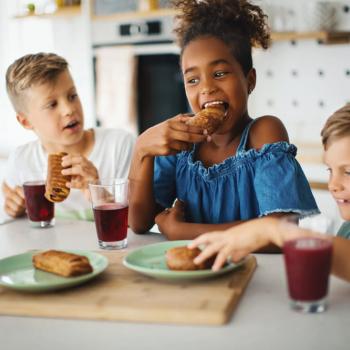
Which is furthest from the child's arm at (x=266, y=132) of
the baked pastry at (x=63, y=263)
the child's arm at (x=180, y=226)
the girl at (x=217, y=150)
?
the baked pastry at (x=63, y=263)

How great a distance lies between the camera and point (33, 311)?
3.35 ft

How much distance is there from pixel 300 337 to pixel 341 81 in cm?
310

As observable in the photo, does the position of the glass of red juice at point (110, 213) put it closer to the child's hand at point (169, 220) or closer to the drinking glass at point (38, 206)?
the child's hand at point (169, 220)

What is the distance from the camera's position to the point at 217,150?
1.78m

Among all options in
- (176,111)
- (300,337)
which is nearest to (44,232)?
(300,337)

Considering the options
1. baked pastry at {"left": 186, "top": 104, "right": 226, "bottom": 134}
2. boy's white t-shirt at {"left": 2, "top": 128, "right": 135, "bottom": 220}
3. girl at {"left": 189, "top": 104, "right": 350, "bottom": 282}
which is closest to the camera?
girl at {"left": 189, "top": 104, "right": 350, "bottom": 282}

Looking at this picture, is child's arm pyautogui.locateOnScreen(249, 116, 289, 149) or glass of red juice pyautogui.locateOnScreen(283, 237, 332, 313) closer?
glass of red juice pyautogui.locateOnScreen(283, 237, 332, 313)

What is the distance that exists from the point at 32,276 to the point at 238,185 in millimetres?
714

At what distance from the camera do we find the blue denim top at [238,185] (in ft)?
5.04

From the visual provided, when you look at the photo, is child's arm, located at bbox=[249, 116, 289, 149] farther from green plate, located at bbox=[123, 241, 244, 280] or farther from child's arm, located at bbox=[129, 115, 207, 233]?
green plate, located at bbox=[123, 241, 244, 280]

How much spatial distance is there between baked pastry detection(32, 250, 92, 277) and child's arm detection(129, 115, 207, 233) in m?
0.48

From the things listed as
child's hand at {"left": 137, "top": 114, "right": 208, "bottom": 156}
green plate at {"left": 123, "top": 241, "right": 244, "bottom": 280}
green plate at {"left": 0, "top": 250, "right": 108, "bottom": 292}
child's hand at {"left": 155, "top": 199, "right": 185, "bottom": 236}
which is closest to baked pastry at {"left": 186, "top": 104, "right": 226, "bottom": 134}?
child's hand at {"left": 137, "top": 114, "right": 208, "bottom": 156}

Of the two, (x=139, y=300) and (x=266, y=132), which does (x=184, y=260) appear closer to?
(x=139, y=300)

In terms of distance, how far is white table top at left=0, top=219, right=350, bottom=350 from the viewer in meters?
0.88
